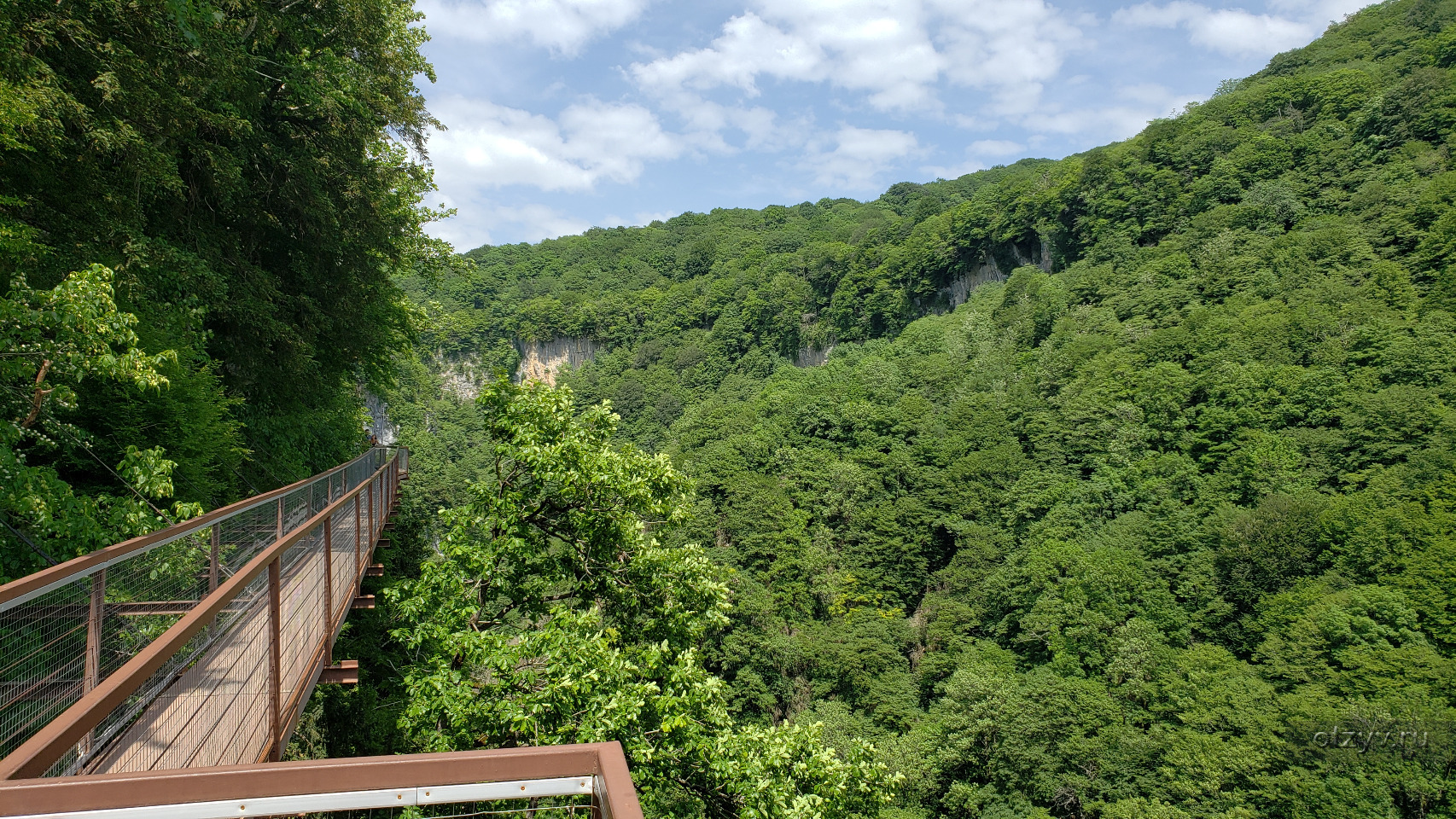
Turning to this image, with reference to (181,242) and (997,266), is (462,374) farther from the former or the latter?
(181,242)

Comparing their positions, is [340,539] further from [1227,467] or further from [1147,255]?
[1147,255]

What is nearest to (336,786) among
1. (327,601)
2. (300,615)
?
(300,615)

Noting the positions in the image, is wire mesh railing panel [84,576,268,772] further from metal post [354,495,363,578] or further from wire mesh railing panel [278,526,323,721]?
metal post [354,495,363,578]

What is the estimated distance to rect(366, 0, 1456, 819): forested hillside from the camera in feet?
83.4

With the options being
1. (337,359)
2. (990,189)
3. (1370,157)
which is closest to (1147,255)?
(1370,157)

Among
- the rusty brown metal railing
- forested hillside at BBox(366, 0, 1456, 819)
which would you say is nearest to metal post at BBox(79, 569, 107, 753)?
the rusty brown metal railing

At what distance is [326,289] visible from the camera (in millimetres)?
12258

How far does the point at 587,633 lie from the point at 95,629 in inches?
149

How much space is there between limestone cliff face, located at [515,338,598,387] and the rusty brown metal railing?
4353 inches

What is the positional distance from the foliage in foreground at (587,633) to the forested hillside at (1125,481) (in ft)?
0.45

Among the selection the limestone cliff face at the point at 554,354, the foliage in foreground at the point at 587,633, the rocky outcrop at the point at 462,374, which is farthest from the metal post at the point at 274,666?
the limestone cliff face at the point at 554,354

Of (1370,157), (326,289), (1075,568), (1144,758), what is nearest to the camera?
(326,289)

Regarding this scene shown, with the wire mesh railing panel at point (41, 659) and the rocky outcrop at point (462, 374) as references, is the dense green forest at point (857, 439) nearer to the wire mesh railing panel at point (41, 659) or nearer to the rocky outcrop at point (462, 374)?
the wire mesh railing panel at point (41, 659)

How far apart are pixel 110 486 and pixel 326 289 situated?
22.4 ft
